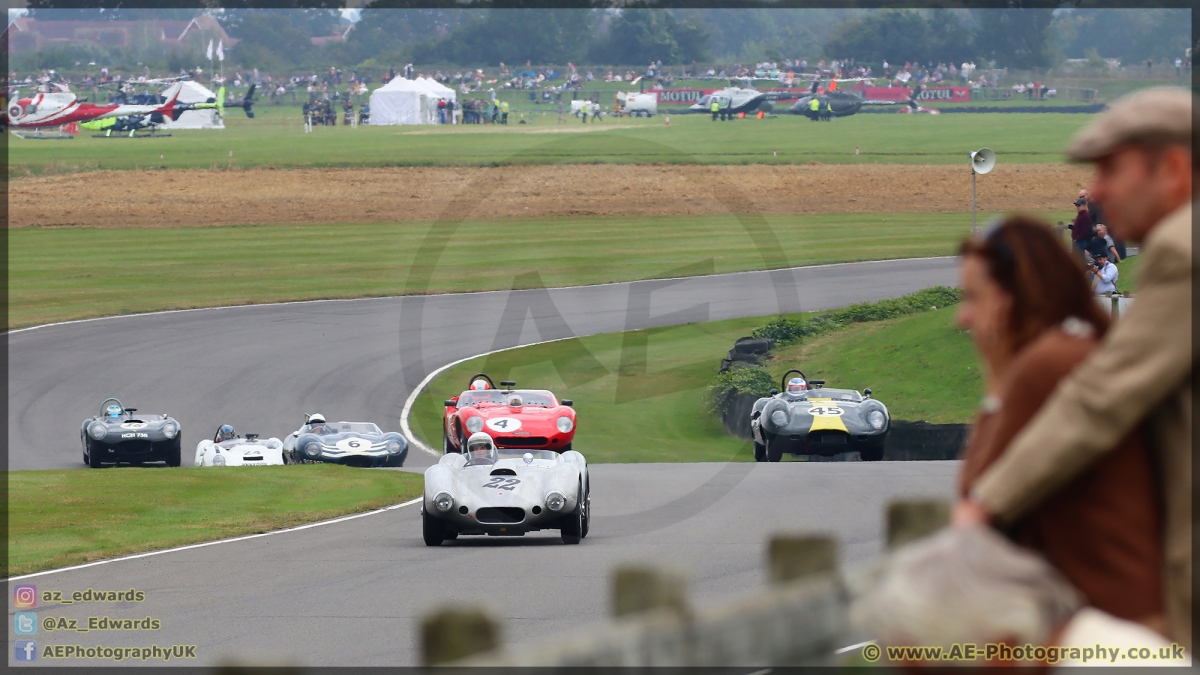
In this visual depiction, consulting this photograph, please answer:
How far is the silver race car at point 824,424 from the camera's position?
899 inches

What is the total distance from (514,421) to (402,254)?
3638 centimetres

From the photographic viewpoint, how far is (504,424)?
21.0 m

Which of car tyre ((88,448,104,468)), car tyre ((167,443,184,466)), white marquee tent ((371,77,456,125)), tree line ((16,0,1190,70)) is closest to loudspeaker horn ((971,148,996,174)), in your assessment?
car tyre ((167,443,184,466))

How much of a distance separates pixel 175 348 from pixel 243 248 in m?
20.0

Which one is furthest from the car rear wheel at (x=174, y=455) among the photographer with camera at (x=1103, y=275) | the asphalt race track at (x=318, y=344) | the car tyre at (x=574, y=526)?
the photographer with camera at (x=1103, y=275)

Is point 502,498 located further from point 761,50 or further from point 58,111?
point 761,50

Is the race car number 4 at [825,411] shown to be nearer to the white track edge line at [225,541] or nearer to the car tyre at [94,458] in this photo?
the white track edge line at [225,541]

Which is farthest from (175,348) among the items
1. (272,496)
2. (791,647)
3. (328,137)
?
(328,137)

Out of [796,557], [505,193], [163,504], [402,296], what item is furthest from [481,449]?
[505,193]

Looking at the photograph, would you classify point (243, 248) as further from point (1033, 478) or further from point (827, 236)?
point (1033, 478)

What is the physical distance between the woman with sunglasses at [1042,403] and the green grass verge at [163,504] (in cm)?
1243

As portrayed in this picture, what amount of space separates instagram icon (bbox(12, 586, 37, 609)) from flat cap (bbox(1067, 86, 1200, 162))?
10.7 meters

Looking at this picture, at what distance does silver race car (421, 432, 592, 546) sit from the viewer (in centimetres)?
1430

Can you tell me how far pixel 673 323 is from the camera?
136 ft
